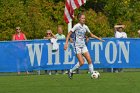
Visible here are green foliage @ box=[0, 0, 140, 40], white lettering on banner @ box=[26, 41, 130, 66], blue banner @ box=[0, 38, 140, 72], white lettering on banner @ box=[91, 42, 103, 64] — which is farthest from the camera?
green foliage @ box=[0, 0, 140, 40]

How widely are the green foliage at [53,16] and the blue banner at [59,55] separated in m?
11.6

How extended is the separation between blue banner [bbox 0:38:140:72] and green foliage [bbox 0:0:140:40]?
1165cm

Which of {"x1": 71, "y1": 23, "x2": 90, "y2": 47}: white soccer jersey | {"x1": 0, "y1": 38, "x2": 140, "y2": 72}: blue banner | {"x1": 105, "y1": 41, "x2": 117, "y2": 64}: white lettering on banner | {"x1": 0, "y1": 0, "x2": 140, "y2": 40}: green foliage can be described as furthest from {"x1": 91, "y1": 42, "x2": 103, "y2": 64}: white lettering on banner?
{"x1": 0, "y1": 0, "x2": 140, "y2": 40}: green foliage

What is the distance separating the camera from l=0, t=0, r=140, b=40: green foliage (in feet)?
111

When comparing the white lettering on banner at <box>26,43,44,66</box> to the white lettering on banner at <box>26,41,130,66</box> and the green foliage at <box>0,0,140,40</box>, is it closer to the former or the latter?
the white lettering on banner at <box>26,41,130,66</box>

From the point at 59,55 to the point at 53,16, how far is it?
60.2 ft

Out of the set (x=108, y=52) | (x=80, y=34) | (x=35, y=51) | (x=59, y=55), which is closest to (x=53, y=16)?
(x=108, y=52)

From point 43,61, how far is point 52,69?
0.44m

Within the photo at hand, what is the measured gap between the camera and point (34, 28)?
3459 cm

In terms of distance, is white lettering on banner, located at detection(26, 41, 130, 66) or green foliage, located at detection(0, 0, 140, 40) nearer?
white lettering on banner, located at detection(26, 41, 130, 66)

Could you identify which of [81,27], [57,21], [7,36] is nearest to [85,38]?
[81,27]

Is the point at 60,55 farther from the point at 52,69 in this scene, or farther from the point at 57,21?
the point at 57,21

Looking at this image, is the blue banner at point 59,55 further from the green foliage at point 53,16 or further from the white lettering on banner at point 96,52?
the green foliage at point 53,16

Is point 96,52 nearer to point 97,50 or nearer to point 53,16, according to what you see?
point 97,50
